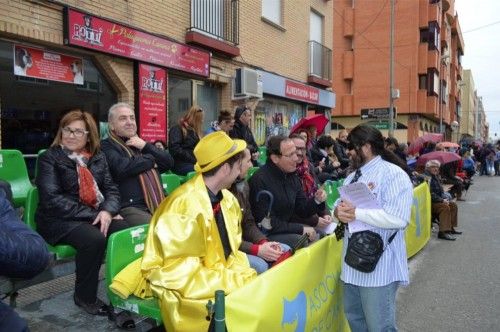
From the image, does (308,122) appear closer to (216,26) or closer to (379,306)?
(216,26)

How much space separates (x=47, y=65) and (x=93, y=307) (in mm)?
4768

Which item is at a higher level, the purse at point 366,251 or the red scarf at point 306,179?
the red scarf at point 306,179

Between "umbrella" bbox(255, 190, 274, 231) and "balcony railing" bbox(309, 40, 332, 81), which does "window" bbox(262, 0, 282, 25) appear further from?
"umbrella" bbox(255, 190, 274, 231)

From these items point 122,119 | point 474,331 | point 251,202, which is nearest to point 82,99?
point 122,119

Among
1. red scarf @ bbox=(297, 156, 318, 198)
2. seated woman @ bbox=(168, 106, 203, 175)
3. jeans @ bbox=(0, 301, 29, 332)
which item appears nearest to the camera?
jeans @ bbox=(0, 301, 29, 332)

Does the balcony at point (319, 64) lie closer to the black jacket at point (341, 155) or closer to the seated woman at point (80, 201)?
the black jacket at point (341, 155)

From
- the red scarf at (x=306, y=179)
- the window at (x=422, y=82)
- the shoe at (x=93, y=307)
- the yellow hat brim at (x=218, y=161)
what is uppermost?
the window at (x=422, y=82)

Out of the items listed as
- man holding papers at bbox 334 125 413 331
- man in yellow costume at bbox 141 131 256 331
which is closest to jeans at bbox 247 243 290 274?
man in yellow costume at bbox 141 131 256 331

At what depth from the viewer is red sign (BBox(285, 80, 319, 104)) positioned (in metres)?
13.9

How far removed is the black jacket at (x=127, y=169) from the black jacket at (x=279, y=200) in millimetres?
1046

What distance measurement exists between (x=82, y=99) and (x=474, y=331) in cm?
Answer: 676

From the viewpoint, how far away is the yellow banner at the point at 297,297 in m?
2.24

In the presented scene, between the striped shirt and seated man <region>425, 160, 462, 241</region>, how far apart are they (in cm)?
569

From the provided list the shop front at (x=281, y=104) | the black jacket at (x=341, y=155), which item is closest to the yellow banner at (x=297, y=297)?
the black jacket at (x=341, y=155)
